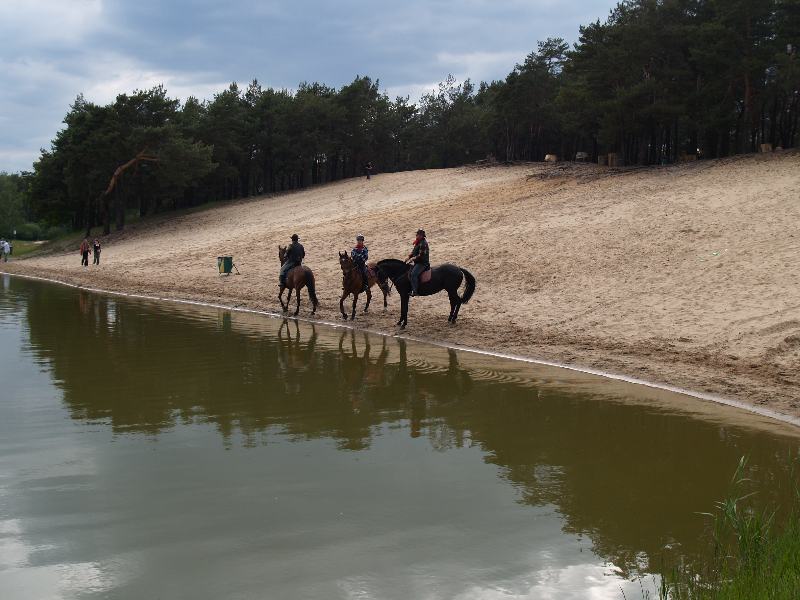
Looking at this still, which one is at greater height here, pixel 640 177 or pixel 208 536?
pixel 640 177

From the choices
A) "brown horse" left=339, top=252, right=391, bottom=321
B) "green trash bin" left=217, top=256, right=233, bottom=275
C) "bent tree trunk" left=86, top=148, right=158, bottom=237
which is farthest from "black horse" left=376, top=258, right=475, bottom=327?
"bent tree trunk" left=86, top=148, right=158, bottom=237

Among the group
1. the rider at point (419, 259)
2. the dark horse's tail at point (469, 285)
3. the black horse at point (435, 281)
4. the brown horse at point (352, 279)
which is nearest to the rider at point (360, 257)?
the brown horse at point (352, 279)

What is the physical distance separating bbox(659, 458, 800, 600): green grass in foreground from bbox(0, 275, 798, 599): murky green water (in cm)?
34

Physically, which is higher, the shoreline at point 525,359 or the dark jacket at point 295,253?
the dark jacket at point 295,253

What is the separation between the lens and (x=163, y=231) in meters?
49.2

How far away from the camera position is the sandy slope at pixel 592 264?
44.8 ft

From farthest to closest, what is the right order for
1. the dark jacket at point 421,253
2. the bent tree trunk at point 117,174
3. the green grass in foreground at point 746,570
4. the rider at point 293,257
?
the bent tree trunk at point 117,174
the rider at point 293,257
the dark jacket at point 421,253
the green grass in foreground at point 746,570

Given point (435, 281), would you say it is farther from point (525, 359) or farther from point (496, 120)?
point (496, 120)

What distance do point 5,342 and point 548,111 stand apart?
2141 inches

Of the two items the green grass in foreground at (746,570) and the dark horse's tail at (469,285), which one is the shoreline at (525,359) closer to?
the dark horse's tail at (469,285)

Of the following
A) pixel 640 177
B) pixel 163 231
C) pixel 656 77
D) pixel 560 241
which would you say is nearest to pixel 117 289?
pixel 560 241

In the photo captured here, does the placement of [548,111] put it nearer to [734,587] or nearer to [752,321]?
[752,321]

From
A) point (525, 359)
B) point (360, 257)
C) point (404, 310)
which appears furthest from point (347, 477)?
point (360, 257)

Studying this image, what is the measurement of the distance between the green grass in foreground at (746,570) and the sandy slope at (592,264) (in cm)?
567
